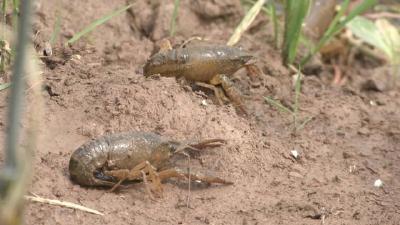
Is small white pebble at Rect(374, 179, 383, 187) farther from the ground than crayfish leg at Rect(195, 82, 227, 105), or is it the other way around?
crayfish leg at Rect(195, 82, 227, 105)

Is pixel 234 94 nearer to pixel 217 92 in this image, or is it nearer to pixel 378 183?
pixel 217 92

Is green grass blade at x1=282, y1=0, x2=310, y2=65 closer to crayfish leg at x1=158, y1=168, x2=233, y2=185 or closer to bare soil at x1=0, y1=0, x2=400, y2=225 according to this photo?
bare soil at x1=0, y1=0, x2=400, y2=225

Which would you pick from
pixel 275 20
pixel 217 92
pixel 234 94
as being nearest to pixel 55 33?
pixel 217 92

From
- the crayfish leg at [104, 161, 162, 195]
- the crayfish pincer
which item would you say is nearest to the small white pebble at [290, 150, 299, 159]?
the crayfish pincer

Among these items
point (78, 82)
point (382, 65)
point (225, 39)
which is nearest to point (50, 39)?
point (78, 82)

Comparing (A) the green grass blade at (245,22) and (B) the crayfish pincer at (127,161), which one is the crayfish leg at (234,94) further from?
(B) the crayfish pincer at (127,161)

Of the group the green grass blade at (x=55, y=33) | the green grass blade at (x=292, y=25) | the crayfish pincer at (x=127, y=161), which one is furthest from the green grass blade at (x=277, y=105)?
the green grass blade at (x=55, y=33)
